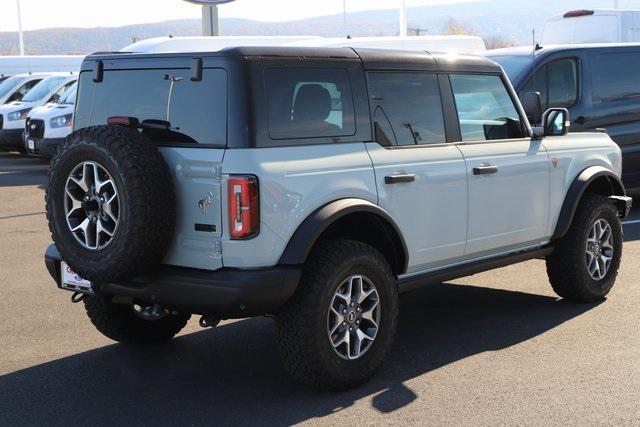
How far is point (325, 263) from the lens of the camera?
5121mm

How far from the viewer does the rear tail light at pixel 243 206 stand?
4.81 meters

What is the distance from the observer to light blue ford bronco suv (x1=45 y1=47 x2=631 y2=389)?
192 inches

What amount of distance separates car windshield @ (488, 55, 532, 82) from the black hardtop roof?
4092 mm

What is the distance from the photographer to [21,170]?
59.6 ft

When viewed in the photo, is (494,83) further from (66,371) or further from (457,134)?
(66,371)

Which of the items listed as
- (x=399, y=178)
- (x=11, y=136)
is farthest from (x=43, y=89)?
(x=399, y=178)

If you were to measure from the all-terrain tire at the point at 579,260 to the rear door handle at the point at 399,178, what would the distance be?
185cm

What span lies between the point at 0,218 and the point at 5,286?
14.0 ft

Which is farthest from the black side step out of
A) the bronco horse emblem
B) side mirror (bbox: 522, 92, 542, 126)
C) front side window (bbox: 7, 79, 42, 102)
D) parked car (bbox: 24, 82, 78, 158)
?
front side window (bbox: 7, 79, 42, 102)

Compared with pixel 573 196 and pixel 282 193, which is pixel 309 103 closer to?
pixel 282 193

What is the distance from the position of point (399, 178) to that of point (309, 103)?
26.7 inches

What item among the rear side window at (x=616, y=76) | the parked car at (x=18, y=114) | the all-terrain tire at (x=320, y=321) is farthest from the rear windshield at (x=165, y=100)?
the parked car at (x=18, y=114)

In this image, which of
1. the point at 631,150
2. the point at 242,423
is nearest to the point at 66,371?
the point at 242,423

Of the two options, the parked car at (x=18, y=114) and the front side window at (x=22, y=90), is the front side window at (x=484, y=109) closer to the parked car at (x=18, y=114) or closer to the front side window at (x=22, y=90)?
the parked car at (x=18, y=114)
